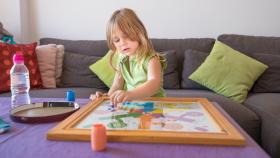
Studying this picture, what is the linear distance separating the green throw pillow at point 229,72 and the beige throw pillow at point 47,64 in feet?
3.66

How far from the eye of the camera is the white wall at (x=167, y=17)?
9.02 feet

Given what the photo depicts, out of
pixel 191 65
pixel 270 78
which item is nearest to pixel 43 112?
pixel 191 65

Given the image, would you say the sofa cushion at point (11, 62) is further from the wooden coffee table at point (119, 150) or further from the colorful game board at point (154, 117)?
the wooden coffee table at point (119, 150)

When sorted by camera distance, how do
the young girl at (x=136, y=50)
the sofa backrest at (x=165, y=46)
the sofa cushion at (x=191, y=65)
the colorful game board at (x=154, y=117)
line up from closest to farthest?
the colorful game board at (x=154, y=117)
the young girl at (x=136, y=50)
the sofa cushion at (x=191, y=65)
the sofa backrest at (x=165, y=46)

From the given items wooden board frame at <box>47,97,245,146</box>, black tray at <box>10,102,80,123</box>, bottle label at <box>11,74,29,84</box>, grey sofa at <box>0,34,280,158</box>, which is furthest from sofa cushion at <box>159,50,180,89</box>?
wooden board frame at <box>47,97,245,146</box>

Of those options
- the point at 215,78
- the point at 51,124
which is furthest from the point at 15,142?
the point at 215,78

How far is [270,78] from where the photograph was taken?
7.52 ft

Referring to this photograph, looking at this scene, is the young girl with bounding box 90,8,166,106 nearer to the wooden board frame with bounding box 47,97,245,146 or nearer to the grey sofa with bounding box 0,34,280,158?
the wooden board frame with bounding box 47,97,245,146

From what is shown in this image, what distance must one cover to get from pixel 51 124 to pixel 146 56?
0.68m

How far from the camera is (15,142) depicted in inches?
29.2

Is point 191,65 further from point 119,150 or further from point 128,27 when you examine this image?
point 119,150

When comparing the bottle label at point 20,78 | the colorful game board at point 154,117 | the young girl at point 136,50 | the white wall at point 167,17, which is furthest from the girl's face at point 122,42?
the white wall at point 167,17

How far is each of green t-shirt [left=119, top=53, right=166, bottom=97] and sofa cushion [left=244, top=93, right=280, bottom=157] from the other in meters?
0.64

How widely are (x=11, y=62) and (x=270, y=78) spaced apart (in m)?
1.98
